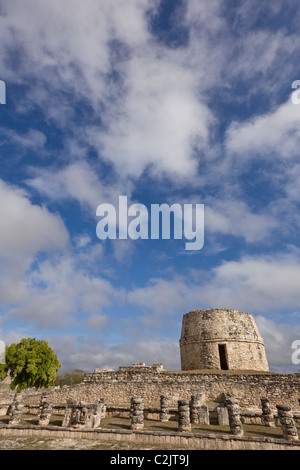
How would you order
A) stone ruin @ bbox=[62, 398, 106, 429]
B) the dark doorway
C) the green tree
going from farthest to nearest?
1. the green tree
2. the dark doorway
3. stone ruin @ bbox=[62, 398, 106, 429]

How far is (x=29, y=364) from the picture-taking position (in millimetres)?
23438

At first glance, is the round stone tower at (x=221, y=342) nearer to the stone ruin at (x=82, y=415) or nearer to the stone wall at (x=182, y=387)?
the stone wall at (x=182, y=387)

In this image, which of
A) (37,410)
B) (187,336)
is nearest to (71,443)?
(37,410)

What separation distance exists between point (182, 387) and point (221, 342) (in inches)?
282

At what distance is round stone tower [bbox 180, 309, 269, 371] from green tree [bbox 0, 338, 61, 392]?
1295 centimetres

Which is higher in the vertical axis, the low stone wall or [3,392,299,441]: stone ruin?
[3,392,299,441]: stone ruin

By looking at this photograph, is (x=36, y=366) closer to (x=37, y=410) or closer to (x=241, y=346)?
(x=37, y=410)

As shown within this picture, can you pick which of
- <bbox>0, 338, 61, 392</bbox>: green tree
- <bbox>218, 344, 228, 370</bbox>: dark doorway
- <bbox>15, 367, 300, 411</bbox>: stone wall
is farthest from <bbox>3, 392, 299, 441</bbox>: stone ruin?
<bbox>0, 338, 61, 392</bbox>: green tree

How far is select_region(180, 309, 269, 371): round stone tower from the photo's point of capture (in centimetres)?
2136

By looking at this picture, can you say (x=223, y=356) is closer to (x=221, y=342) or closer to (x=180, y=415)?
(x=221, y=342)

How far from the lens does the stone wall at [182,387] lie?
1431 centimetres

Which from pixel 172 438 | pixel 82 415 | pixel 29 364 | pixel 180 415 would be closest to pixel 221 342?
pixel 180 415

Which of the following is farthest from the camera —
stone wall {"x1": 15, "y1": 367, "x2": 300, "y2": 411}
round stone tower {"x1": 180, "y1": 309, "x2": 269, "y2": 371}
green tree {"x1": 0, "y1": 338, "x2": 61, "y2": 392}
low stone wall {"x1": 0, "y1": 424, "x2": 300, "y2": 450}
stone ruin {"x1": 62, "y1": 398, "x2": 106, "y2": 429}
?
green tree {"x1": 0, "y1": 338, "x2": 61, "y2": 392}

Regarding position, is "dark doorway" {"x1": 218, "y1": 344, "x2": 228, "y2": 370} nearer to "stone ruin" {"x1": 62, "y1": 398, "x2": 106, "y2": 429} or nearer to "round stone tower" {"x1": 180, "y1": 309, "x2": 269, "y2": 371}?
"round stone tower" {"x1": 180, "y1": 309, "x2": 269, "y2": 371}
